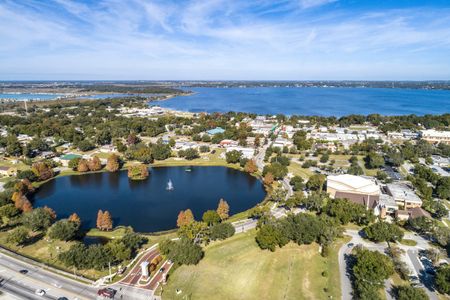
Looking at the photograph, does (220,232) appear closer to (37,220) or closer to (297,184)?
(297,184)

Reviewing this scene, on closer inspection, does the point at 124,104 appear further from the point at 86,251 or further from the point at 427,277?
the point at 427,277

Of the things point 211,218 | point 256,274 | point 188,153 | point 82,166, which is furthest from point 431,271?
point 82,166

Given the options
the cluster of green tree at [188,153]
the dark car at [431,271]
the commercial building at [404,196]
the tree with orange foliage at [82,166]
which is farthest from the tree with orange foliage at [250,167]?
the dark car at [431,271]

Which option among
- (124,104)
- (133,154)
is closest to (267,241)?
(133,154)

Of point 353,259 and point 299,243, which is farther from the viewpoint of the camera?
point 299,243

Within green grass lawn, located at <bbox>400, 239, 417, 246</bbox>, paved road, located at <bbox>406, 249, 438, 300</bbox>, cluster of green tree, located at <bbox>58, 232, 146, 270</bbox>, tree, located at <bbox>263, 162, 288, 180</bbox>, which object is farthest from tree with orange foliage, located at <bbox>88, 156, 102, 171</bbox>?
paved road, located at <bbox>406, 249, 438, 300</bbox>

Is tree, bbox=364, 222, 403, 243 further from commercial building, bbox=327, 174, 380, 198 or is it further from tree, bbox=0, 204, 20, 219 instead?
tree, bbox=0, 204, 20, 219
